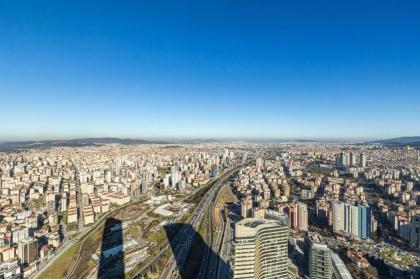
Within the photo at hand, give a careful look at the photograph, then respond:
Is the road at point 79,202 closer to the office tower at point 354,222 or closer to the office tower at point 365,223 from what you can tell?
the office tower at point 354,222

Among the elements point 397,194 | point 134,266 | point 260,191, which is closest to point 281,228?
point 134,266

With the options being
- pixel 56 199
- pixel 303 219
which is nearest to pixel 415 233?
pixel 303 219

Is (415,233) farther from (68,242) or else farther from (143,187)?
(143,187)

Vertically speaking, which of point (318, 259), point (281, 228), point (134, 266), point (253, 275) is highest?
point (281, 228)

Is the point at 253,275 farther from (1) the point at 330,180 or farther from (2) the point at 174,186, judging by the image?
(1) the point at 330,180

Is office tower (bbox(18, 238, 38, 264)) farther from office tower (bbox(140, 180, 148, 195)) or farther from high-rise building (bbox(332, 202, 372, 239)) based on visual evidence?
high-rise building (bbox(332, 202, 372, 239))

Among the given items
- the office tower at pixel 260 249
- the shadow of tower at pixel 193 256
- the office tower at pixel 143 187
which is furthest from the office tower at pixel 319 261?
the office tower at pixel 143 187
